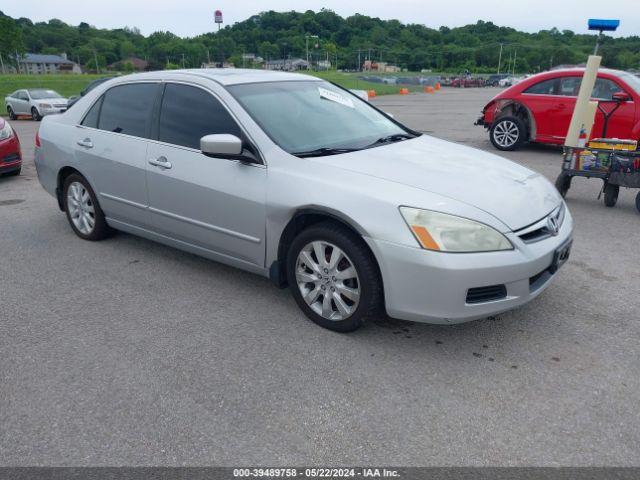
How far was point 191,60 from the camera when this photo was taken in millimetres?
90188

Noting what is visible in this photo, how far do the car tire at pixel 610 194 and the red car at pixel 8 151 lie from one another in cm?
841

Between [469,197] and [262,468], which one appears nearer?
[262,468]

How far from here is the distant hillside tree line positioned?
94438 mm

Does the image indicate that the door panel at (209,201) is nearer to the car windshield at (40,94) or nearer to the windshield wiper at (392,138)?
the windshield wiper at (392,138)

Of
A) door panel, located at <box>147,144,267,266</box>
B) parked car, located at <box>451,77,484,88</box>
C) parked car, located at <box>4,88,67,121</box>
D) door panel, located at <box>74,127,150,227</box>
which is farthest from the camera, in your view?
parked car, located at <box>451,77,484,88</box>

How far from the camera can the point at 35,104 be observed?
21.5 m

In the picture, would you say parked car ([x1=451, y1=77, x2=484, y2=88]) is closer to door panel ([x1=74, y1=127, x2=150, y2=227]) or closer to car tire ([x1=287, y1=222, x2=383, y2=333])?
door panel ([x1=74, y1=127, x2=150, y2=227])

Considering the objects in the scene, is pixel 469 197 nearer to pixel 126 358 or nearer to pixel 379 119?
pixel 379 119

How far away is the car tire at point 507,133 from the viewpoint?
10.2 metres

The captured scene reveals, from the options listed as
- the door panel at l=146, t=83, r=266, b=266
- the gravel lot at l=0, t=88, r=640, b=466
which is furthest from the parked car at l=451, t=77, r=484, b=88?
the door panel at l=146, t=83, r=266, b=266

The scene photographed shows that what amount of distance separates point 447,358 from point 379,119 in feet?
7.46

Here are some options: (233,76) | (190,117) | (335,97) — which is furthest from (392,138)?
(190,117)

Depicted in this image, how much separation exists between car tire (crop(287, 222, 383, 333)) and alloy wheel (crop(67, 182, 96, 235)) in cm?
258

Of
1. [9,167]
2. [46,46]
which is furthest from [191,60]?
[9,167]
